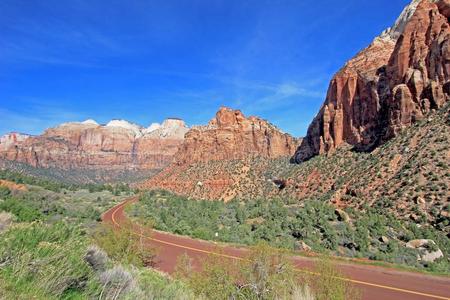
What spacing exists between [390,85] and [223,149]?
5370 cm

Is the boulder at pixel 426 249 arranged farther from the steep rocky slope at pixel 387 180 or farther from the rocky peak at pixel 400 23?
the rocky peak at pixel 400 23

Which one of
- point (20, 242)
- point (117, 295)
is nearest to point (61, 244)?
point (20, 242)

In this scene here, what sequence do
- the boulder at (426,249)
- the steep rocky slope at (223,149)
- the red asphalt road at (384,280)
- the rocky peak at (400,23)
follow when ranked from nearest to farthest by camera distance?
1. the red asphalt road at (384,280)
2. the boulder at (426,249)
3. the rocky peak at (400,23)
4. the steep rocky slope at (223,149)

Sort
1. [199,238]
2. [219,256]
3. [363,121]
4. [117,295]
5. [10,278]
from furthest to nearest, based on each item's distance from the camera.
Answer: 1. [363,121]
2. [199,238]
3. [219,256]
4. [117,295]
5. [10,278]

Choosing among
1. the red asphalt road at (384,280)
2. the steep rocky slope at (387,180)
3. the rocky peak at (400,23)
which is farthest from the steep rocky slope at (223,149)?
the red asphalt road at (384,280)

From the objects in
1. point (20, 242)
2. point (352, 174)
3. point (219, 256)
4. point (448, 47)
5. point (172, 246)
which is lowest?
point (172, 246)

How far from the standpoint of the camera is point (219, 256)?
9547 millimetres

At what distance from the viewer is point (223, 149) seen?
103438 mm

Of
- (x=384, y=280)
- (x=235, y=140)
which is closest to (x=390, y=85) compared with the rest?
(x=235, y=140)

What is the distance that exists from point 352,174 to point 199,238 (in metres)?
35.1

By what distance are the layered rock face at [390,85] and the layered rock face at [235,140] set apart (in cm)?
2366

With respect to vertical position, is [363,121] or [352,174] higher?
[363,121]

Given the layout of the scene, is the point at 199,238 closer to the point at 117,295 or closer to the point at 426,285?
the point at 426,285

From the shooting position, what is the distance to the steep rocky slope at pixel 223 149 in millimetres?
92312
